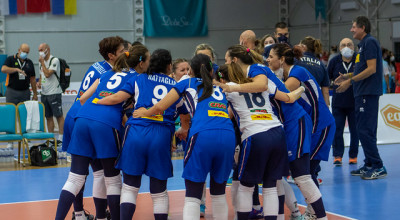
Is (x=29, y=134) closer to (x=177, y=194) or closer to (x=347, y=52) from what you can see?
(x=177, y=194)

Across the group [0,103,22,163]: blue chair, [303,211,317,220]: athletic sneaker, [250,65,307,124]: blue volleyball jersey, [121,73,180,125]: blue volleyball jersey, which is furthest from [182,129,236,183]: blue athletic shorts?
[0,103,22,163]: blue chair

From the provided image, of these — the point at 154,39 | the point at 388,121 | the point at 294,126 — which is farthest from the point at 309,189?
the point at 154,39

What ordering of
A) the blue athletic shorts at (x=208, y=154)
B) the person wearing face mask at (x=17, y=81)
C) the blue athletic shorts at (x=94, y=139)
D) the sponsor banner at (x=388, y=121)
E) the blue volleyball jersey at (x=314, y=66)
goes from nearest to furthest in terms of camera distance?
the blue athletic shorts at (x=208, y=154) → the blue athletic shorts at (x=94, y=139) → the blue volleyball jersey at (x=314, y=66) → the sponsor banner at (x=388, y=121) → the person wearing face mask at (x=17, y=81)

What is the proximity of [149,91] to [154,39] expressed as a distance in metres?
17.5

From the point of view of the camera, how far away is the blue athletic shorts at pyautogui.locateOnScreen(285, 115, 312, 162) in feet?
16.3

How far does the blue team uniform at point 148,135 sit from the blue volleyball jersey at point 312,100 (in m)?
1.28

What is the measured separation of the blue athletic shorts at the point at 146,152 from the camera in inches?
181

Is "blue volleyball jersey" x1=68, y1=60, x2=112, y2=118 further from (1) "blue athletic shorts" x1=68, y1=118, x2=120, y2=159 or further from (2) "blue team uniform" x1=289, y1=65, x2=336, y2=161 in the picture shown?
(2) "blue team uniform" x1=289, y1=65, x2=336, y2=161

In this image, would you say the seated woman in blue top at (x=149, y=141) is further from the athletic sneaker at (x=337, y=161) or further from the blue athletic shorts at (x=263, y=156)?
the athletic sneaker at (x=337, y=161)

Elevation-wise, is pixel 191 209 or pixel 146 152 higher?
pixel 146 152

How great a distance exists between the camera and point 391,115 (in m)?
11.4

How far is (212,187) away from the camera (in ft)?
15.1

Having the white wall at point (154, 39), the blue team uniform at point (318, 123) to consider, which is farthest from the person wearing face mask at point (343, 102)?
the white wall at point (154, 39)

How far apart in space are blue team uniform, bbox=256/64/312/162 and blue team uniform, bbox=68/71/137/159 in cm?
126
